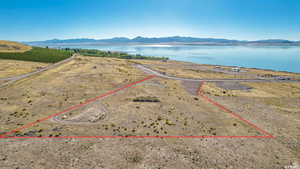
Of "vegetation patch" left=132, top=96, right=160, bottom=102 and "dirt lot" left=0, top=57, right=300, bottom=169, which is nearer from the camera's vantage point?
"dirt lot" left=0, top=57, right=300, bottom=169

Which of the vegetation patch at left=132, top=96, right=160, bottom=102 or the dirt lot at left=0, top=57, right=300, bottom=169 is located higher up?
the vegetation patch at left=132, top=96, right=160, bottom=102

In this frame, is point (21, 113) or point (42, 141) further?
point (21, 113)

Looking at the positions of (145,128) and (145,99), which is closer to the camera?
(145,128)

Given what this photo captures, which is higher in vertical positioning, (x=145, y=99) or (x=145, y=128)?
(x=145, y=99)

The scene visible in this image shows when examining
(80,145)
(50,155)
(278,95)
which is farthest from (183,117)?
(278,95)

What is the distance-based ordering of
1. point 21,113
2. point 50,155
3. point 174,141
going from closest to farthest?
1. point 50,155
2. point 174,141
3. point 21,113

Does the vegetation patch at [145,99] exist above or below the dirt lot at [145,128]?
above

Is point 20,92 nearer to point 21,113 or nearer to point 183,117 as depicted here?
point 21,113

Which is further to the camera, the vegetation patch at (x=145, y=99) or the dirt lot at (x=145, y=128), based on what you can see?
the vegetation patch at (x=145, y=99)
